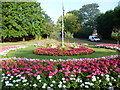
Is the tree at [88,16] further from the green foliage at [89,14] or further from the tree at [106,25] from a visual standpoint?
the tree at [106,25]

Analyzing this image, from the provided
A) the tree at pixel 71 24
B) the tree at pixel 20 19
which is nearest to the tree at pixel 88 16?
the tree at pixel 71 24

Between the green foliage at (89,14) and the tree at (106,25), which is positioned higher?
the green foliage at (89,14)

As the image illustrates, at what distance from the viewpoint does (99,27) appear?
29.4m

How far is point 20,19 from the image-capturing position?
973 inches

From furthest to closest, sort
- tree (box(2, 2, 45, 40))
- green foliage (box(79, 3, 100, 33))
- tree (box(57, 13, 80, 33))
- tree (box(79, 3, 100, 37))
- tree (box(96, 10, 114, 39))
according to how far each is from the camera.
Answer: green foliage (box(79, 3, 100, 33)) < tree (box(79, 3, 100, 37)) < tree (box(57, 13, 80, 33)) < tree (box(96, 10, 114, 39)) < tree (box(2, 2, 45, 40))

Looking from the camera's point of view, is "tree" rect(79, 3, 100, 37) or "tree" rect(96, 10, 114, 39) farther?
"tree" rect(79, 3, 100, 37)

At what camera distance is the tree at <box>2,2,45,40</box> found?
24.2m

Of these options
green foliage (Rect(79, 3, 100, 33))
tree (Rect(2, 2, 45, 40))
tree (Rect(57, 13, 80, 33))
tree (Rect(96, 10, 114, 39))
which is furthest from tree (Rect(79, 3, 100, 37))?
tree (Rect(2, 2, 45, 40))

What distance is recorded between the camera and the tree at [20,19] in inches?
953

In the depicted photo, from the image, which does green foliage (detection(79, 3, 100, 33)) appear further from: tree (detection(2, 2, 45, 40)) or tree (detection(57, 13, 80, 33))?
tree (detection(2, 2, 45, 40))

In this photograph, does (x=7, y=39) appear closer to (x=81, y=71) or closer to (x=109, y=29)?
(x=109, y=29)

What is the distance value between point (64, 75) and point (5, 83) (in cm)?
160

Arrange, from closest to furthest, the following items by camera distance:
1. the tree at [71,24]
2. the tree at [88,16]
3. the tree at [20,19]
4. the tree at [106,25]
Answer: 1. the tree at [20,19]
2. the tree at [106,25]
3. the tree at [71,24]
4. the tree at [88,16]

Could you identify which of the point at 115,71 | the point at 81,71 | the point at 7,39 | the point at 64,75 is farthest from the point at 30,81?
the point at 7,39
